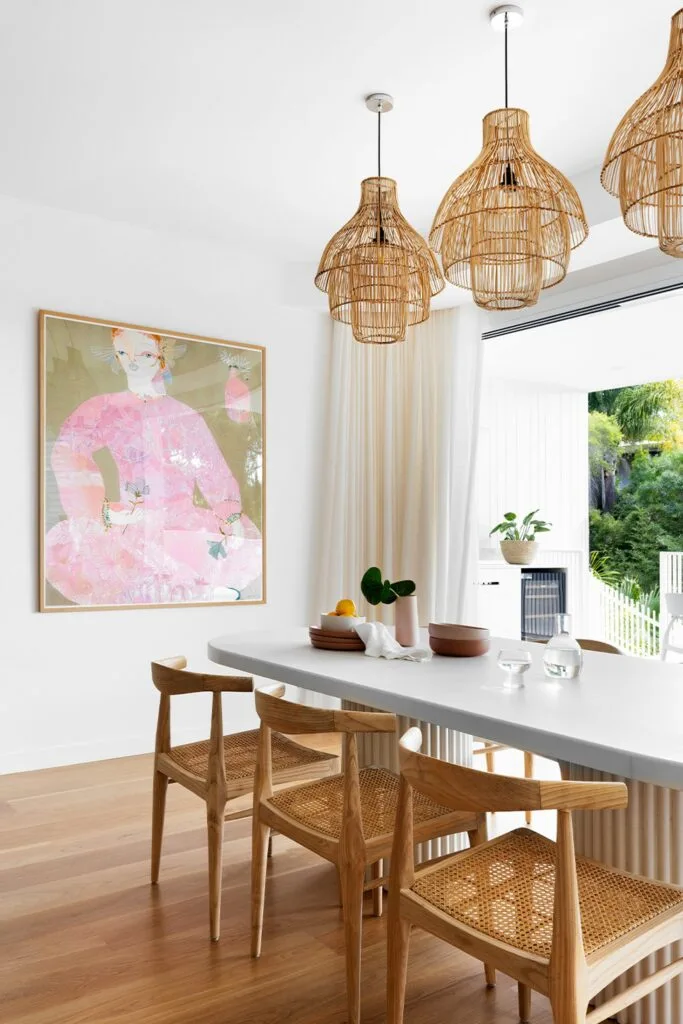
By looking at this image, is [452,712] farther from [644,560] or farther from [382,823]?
[644,560]

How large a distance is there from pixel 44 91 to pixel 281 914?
3.00m

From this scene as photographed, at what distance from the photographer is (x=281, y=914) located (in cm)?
252

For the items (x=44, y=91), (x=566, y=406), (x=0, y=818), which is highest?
(x=44, y=91)

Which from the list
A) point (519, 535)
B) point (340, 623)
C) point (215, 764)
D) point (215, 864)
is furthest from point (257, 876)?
point (519, 535)

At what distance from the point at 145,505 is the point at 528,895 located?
320 centimetres

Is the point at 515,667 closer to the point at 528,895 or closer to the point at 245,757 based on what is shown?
the point at 528,895

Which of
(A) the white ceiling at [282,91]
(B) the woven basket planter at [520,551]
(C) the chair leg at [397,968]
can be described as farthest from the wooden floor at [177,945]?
(B) the woven basket planter at [520,551]

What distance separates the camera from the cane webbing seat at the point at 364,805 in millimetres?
2020

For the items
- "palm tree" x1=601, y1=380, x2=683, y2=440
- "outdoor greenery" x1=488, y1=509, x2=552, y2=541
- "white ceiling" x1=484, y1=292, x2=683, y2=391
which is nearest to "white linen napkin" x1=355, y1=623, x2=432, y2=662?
"white ceiling" x1=484, y1=292, x2=683, y2=391

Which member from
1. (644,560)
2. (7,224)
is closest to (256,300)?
(7,224)

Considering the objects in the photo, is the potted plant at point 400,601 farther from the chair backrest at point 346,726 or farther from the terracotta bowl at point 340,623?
the chair backrest at point 346,726

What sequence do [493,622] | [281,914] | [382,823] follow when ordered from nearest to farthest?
1. [382,823]
2. [281,914]
3. [493,622]

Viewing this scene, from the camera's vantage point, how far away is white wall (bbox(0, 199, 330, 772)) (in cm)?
400

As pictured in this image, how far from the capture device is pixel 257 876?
87.8 inches
